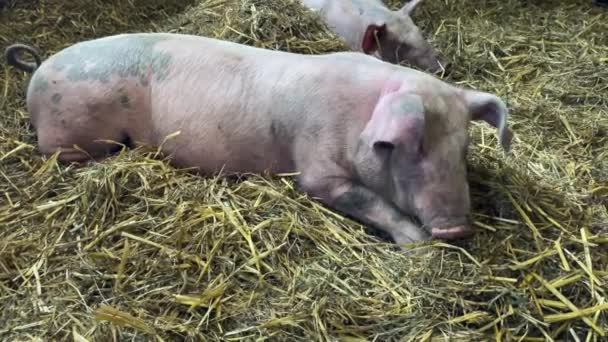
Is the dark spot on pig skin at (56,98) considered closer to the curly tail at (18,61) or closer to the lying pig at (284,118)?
the lying pig at (284,118)

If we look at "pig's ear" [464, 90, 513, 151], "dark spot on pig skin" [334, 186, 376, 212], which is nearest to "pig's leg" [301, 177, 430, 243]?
"dark spot on pig skin" [334, 186, 376, 212]

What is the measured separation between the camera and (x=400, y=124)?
89.6 inches

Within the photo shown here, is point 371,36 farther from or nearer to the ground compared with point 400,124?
nearer to the ground

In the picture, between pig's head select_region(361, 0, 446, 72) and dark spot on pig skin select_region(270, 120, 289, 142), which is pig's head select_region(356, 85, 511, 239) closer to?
dark spot on pig skin select_region(270, 120, 289, 142)

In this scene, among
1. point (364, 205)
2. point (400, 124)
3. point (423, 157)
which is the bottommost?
point (364, 205)

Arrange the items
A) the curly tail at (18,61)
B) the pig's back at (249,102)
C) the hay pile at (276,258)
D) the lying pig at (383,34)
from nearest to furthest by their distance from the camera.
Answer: the hay pile at (276,258)
the pig's back at (249,102)
the curly tail at (18,61)
the lying pig at (383,34)

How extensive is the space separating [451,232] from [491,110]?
1.83 feet

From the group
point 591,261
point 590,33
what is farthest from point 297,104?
point 590,33

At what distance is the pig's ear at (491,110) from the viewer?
250 cm

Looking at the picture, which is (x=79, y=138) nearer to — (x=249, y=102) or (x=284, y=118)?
(x=249, y=102)

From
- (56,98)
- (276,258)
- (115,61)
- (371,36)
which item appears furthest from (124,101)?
(371,36)

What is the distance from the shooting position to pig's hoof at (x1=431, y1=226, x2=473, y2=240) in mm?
2309

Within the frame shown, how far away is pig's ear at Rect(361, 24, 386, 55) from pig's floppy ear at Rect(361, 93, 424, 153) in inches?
63.8

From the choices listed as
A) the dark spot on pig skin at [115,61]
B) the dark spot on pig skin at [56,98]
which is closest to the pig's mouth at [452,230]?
the dark spot on pig skin at [115,61]
